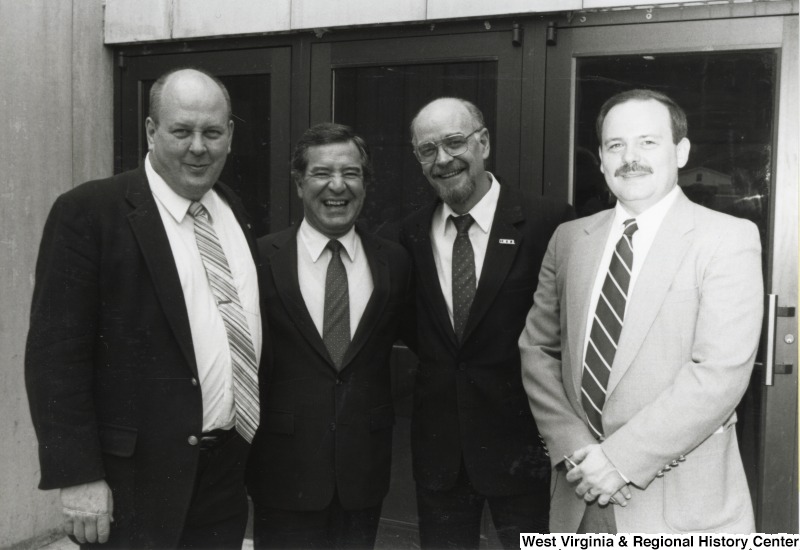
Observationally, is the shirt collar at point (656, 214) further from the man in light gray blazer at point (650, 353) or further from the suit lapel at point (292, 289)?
the suit lapel at point (292, 289)

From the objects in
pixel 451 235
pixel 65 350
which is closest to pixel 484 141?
pixel 451 235

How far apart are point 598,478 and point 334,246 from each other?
1.20 meters

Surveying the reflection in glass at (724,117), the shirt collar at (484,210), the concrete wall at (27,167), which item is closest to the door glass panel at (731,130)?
the reflection in glass at (724,117)

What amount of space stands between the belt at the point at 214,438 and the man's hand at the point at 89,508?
30 cm

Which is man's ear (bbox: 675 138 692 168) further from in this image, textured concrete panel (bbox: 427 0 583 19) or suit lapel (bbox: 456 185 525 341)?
textured concrete panel (bbox: 427 0 583 19)

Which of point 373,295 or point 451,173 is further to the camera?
point 451,173

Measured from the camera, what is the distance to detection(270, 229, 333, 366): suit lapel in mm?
2539

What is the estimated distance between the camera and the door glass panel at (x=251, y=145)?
382 cm

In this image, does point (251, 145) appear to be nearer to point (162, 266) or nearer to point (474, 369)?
point (162, 266)

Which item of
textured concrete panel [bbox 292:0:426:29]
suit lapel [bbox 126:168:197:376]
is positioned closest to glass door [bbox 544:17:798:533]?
textured concrete panel [bbox 292:0:426:29]

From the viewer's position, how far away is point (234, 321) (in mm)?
2342

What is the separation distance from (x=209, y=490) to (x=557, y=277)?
52.0 inches

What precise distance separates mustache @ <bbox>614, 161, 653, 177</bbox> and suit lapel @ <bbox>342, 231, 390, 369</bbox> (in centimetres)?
91

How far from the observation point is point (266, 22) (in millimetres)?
3641
